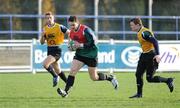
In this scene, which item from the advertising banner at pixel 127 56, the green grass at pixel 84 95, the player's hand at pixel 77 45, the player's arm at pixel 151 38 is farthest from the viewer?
the advertising banner at pixel 127 56

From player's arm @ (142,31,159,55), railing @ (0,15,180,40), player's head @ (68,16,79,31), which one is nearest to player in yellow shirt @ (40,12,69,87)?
player's head @ (68,16,79,31)

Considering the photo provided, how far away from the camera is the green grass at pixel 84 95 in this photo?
12.0m

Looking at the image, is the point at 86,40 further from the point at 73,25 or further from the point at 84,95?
the point at 84,95

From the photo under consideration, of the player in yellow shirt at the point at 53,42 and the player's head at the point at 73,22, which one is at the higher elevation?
the player's head at the point at 73,22

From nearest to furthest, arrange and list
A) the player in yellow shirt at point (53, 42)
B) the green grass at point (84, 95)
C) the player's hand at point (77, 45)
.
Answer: the green grass at point (84, 95)
the player's hand at point (77, 45)
the player in yellow shirt at point (53, 42)

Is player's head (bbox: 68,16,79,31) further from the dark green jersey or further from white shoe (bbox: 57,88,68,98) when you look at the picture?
white shoe (bbox: 57,88,68,98)

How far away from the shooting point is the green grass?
1205 cm

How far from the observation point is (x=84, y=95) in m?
14.1

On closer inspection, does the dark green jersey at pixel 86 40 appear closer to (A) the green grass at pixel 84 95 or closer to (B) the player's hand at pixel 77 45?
(B) the player's hand at pixel 77 45

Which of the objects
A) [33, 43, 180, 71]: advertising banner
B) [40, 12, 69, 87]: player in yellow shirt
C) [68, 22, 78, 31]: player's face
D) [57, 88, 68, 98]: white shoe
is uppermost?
[68, 22, 78, 31]: player's face

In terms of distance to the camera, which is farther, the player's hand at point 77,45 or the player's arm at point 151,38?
the player's hand at point 77,45

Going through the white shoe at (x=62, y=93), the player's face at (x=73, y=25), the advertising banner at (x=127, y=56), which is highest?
the player's face at (x=73, y=25)

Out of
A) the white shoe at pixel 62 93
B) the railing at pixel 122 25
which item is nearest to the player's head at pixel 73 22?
the white shoe at pixel 62 93

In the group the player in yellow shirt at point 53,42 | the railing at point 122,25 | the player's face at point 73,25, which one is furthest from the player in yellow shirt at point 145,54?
the railing at point 122,25
